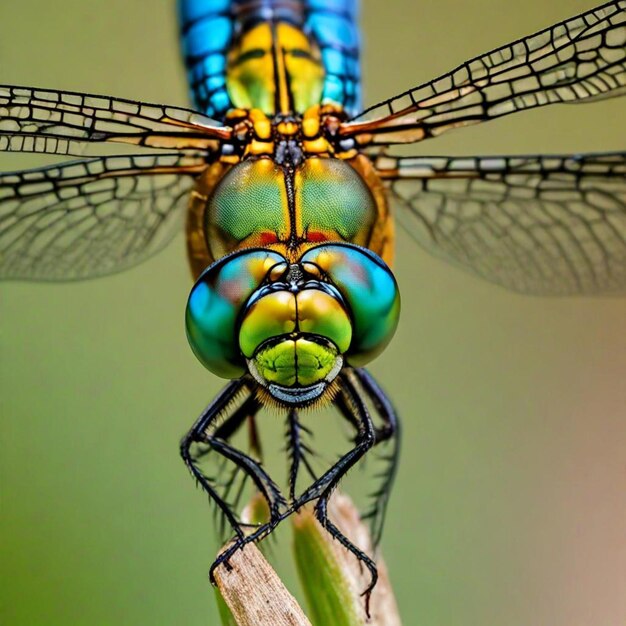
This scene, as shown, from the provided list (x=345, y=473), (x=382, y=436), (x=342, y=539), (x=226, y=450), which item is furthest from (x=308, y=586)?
(x=382, y=436)

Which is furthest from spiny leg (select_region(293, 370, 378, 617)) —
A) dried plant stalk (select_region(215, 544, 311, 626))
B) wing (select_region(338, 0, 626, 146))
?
wing (select_region(338, 0, 626, 146))

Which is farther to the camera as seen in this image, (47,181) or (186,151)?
(47,181)

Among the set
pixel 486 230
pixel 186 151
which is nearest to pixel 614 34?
pixel 486 230

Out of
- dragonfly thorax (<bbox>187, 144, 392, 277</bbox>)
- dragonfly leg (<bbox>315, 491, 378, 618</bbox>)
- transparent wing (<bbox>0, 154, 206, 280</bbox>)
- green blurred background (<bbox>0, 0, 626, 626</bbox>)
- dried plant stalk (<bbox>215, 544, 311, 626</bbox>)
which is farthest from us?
green blurred background (<bbox>0, 0, 626, 626</bbox>)

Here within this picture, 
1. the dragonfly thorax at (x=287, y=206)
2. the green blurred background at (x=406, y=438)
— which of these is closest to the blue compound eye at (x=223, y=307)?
the dragonfly thorax at (x=287, y=206)

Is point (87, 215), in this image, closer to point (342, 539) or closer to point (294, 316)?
point (294, 316)

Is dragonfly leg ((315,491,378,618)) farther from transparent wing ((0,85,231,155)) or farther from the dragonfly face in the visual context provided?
transparent wing ((0,85,231,155))

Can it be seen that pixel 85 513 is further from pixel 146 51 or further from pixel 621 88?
pixel 146 51
